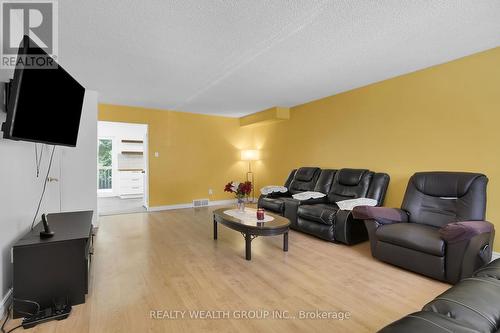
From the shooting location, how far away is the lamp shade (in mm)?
6623

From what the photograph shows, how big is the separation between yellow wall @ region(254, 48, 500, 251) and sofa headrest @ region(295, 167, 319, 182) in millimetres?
268

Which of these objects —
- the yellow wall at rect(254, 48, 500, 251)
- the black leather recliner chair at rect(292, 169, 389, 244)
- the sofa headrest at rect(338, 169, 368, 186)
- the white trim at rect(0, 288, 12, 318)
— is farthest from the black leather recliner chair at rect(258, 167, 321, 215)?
the white trim at rect(0, 288, 12, 318)

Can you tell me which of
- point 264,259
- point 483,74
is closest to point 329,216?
point 264,259

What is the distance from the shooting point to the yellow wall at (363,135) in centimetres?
285

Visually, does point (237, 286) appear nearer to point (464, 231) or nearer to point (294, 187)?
point (464, 231)

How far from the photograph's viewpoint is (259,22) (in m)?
2.24

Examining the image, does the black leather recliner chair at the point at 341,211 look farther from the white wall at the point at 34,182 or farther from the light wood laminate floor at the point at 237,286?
the white wall at the point at 34,182

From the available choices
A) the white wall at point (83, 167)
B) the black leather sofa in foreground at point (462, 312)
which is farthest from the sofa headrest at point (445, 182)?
the white wall at point (83, 167)

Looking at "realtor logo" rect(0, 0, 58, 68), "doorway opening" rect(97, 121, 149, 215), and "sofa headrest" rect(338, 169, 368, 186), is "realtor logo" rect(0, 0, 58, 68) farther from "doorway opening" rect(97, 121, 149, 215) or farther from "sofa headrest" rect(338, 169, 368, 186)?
"doorway opening" rect(97, 121, 149, 215)

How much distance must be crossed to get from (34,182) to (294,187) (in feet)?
12.7

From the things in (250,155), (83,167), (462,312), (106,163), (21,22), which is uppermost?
(21,22)

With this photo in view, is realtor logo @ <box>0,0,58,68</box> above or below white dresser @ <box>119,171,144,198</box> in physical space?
above

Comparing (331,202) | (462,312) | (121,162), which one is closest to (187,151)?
(121,162)

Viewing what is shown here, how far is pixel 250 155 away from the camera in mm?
6629
